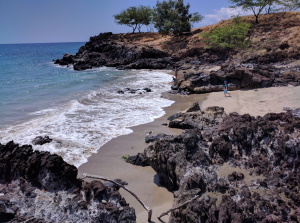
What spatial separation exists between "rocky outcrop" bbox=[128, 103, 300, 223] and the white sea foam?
3625 mm

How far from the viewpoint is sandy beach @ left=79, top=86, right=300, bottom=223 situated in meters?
6.36

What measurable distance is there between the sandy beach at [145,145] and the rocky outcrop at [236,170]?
0.53m

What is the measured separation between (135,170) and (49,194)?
342 cm

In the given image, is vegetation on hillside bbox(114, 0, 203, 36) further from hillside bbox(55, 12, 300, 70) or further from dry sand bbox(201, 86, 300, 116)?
dry sand bbox(201, 86, 300, 116)

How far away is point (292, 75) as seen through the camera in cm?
1892

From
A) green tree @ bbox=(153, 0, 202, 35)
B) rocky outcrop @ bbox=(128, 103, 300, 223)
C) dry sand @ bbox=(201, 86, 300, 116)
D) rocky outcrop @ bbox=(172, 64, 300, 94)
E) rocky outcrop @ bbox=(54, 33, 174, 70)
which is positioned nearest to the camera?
rocky outcrop @ bbox=(128, 103, 300, 223)

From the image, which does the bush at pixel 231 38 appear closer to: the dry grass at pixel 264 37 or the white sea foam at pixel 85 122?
the dry grass at pixel 264 37

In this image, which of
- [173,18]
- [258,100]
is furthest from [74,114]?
[173,18]

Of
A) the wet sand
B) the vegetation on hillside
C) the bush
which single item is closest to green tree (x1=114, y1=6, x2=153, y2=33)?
the vegetation on hillside

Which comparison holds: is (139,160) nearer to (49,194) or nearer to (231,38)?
(49,194)

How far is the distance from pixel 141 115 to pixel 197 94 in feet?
20.6

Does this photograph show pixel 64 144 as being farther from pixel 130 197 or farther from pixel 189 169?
pixel 189 169

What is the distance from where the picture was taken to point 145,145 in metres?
9.79

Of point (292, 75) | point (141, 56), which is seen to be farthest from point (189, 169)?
point (141, 56)
